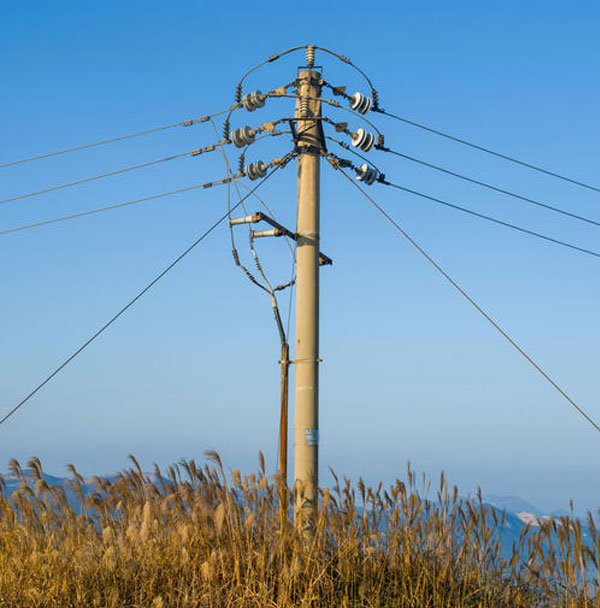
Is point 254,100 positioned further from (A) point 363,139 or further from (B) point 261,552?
(B) point 261,552

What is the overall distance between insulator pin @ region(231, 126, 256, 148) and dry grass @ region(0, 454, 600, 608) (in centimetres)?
600

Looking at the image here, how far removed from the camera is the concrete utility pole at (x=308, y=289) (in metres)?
Result: 10.5

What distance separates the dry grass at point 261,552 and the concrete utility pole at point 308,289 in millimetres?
1488

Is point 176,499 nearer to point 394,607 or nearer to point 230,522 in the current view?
point 230,522

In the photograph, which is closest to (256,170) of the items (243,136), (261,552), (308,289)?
(243,136)

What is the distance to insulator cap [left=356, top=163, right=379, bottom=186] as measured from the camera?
40.8ft

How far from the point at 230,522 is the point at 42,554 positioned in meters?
2.17

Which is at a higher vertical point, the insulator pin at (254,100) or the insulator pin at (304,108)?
the insulator pin at (254,100)

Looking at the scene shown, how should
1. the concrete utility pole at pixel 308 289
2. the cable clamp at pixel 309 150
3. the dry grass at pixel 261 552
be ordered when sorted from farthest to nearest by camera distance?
the cable clamp at pixel 309 150, the concrete utility pole at pixel 308 289, the dry grass at pixel 261 552

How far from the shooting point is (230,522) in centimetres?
816

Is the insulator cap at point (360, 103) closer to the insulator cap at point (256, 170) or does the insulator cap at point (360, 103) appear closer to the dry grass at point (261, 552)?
the insulator cap at point (256, 170)

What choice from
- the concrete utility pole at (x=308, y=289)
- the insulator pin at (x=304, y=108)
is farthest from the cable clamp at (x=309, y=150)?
the insulator pin at (x=304, y=108)

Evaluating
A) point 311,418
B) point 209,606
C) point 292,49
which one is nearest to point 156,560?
point 209,606

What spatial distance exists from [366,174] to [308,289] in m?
2.65
